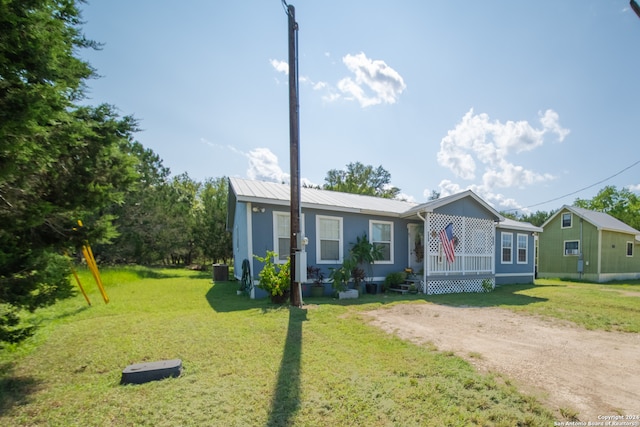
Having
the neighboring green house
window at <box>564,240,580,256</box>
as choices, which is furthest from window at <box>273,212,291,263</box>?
window at <box>564,240,580,256</box>

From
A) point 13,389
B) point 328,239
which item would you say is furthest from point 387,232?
point 13,389

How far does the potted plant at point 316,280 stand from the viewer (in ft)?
31.2

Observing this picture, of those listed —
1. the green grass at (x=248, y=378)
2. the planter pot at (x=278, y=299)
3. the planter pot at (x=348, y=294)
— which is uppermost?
the green grass at (x=248, y=378)

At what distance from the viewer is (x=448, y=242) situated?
10.9 m

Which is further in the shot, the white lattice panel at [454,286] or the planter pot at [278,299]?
the white lattice panel at [454,286]

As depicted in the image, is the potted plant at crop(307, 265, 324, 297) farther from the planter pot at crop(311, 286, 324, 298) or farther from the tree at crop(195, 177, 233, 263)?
the tree at crop(195, 177, 233, 263)

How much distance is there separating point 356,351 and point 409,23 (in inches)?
332

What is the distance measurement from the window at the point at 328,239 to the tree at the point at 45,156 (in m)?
6.31

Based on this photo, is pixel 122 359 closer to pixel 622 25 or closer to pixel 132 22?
pixel 132 22

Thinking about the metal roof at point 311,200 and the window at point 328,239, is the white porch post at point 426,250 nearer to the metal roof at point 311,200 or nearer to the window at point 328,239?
the metal roof at point 311,200

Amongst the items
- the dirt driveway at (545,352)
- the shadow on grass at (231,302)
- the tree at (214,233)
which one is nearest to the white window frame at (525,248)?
the dirt driveway at (545,352)

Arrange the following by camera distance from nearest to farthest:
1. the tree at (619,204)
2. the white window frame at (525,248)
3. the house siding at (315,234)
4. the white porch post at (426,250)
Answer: the house siding at (315,234) → the white porch post at (426,250) → the white window frame at (525,248) → the tree at (619,204)

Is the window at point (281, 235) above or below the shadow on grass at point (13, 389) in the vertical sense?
above

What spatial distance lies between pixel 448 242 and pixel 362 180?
3044cm
